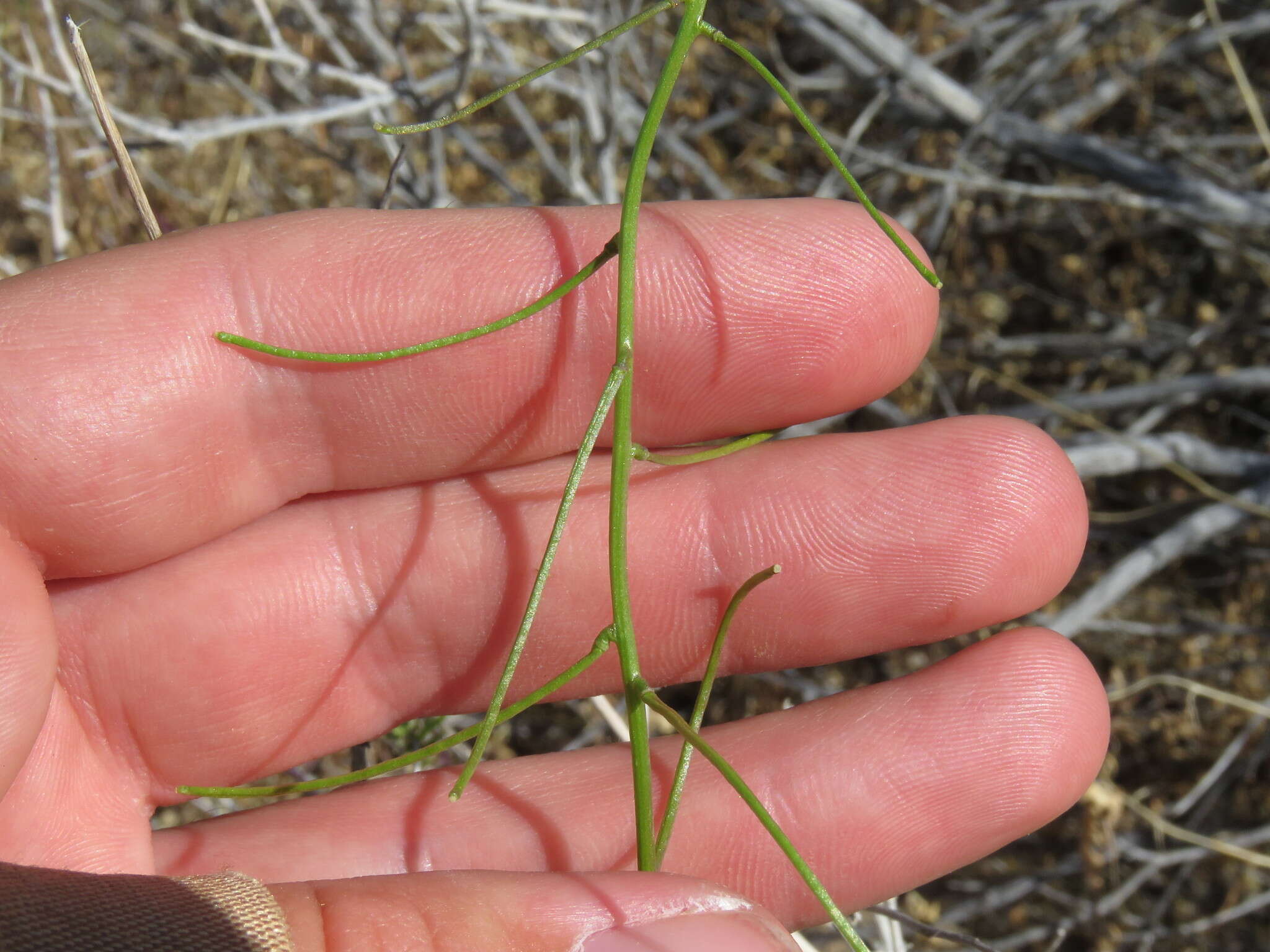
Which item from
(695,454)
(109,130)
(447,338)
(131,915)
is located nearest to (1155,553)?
(695,454)

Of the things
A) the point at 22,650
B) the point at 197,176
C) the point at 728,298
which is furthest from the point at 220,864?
the point at 197,176

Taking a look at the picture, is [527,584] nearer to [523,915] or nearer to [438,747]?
[438,747]

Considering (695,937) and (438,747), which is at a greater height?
(438,747)

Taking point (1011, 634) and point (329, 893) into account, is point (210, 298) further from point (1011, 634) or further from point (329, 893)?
point (1011, 634)

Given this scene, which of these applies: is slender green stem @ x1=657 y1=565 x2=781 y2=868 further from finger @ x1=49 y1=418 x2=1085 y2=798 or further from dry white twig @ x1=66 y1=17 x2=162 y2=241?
dry white twig @ x1=66 y1=17 x2=162 y2=241

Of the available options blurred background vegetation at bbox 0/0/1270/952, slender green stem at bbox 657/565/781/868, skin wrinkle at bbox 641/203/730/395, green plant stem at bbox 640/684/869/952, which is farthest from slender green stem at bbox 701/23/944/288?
green plant stem at bbox 640/684/869/952

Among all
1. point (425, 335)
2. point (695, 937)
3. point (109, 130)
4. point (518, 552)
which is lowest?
point (695, 937)

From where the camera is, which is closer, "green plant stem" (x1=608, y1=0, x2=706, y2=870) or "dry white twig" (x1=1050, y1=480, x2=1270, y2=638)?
"green plant stem" (x1=608, y1=0, x2=706, y2=870)
